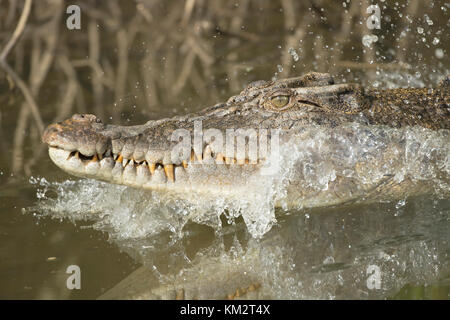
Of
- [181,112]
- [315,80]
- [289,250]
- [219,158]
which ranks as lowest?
[289,250]

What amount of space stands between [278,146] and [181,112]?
264cm

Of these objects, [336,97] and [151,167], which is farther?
[336,97]

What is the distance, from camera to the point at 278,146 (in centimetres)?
389

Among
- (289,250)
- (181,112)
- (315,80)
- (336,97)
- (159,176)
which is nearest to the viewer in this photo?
(159,176)

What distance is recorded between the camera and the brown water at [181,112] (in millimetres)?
3590

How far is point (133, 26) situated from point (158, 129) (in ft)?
17.4

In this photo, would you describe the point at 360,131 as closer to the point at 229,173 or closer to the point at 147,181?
the point at 229,173

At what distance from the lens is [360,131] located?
3955 mm

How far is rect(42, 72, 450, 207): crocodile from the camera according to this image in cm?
361

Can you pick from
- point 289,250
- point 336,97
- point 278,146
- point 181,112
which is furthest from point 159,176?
point 181,112

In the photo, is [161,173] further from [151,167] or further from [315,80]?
[315,80]

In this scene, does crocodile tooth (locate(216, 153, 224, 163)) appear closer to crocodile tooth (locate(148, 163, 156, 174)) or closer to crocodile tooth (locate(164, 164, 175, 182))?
crocodile tooth (locate(164, 164, 175, 182))

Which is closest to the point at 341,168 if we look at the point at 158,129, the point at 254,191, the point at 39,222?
the point at 254,191

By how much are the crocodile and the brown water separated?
1.01 ft
